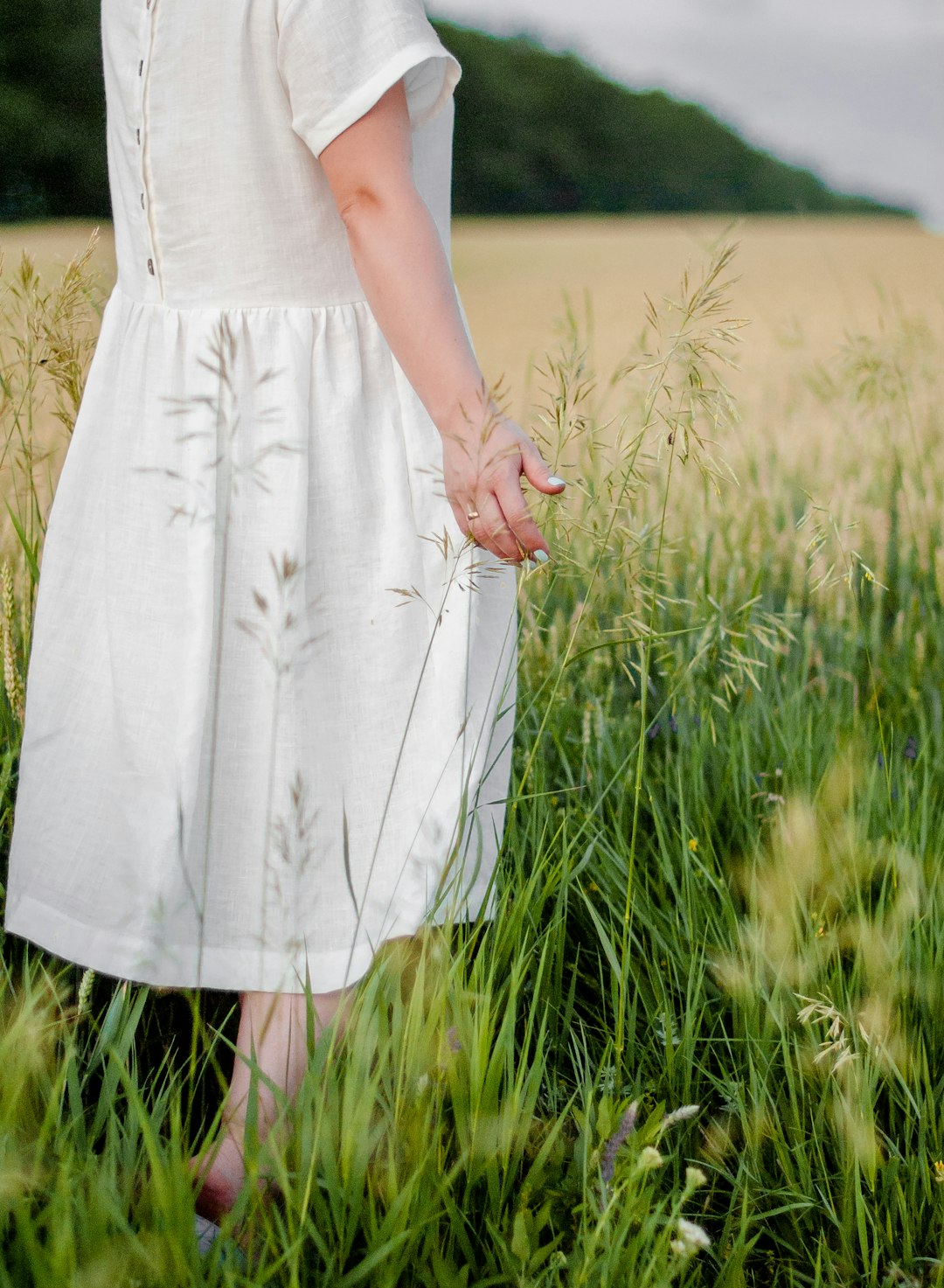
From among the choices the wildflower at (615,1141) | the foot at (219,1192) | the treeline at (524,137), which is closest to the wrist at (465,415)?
the wildflower at (615,1141)

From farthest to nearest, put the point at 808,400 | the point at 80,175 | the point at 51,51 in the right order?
the point at 51,51
the point at 80,175
the point at 808,400

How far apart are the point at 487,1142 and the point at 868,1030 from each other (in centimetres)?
45

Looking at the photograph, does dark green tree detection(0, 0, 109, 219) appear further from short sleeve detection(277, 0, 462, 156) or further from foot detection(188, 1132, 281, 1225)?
foot detection(188, 1132, 281, 1225)

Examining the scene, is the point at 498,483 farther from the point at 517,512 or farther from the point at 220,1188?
the point at 220,1188

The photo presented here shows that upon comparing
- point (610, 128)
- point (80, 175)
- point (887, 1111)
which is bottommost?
point (887, 1111)

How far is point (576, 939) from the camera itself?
1454mm

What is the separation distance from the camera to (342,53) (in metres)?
0.98

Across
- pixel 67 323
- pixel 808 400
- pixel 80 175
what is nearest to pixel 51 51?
pixel 80 175

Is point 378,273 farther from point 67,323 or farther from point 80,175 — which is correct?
point 80,175

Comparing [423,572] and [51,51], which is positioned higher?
[51,51]

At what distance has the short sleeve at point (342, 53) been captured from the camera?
98 centimetres

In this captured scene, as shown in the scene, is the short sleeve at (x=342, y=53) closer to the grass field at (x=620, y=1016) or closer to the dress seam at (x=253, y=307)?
the dress seam at (x=253, y=307)

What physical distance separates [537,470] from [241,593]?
1.09 ft

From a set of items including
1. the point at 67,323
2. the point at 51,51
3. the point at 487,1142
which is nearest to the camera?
the point at 487,1142
